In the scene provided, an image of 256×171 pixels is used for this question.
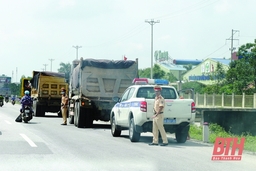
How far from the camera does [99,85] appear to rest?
23.5m

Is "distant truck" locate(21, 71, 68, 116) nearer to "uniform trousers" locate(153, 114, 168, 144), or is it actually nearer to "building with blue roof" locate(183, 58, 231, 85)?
"uniform trousers" locate(153, 114, 168, 144)

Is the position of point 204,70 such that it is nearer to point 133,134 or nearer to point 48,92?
point 48,92

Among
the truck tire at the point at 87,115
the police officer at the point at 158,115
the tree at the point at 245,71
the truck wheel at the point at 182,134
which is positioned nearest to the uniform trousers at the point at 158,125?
the police officer at the point at 158,115

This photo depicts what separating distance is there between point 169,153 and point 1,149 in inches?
160

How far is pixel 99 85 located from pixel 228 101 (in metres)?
32.1

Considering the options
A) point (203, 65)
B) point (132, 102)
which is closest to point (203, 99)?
point (132, 102)

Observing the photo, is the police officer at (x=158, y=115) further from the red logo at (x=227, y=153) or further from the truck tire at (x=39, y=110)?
the truck tire at (x=39, y=110)

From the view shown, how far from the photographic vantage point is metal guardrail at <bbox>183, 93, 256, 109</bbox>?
5063 centimetres

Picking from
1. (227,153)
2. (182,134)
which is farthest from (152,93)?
(227,153)

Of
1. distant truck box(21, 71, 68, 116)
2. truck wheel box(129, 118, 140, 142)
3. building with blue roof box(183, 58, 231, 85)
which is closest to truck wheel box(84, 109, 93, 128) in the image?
truck wheel box(129, 118, 140, 142)

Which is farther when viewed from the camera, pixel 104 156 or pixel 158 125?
pixel 158 125

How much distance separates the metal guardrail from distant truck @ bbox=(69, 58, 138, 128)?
27.2m

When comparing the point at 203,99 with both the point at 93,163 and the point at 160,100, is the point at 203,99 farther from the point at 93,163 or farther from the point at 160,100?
the point at 93,163

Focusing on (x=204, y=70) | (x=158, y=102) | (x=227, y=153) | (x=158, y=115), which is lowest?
(x=227, y=153)
